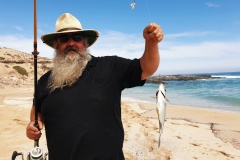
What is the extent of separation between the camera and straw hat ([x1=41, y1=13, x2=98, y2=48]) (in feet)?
11.4

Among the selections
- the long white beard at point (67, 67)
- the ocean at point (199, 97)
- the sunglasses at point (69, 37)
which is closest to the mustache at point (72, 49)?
the long white beard at point (67, 67)

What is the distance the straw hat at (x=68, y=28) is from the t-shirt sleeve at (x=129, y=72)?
773mm

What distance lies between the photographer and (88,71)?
120 inches

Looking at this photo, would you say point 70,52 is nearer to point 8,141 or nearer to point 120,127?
point 120,127

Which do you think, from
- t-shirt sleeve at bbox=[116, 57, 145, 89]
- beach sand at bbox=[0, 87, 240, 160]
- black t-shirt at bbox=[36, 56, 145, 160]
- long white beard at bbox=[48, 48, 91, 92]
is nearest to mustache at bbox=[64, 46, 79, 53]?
long white beard at bbox=[48, 48, 91, 92]

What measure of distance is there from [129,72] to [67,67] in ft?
2.46

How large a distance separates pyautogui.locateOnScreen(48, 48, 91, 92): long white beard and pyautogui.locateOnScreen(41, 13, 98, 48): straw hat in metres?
0.26

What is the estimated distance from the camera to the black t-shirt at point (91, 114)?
8.91 feet

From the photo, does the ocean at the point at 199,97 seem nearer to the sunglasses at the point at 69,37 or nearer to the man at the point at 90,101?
the man at the point at 90,101

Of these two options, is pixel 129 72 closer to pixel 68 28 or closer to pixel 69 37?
pixel 69 37

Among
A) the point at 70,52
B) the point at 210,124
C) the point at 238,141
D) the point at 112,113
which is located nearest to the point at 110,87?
the point at 112,113

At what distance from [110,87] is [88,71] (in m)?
0.34

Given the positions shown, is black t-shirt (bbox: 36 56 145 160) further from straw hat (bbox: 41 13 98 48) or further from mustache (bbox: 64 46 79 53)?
straw hat (bbox: 41 13 98 48)

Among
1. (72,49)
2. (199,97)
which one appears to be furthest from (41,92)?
(199,97)
